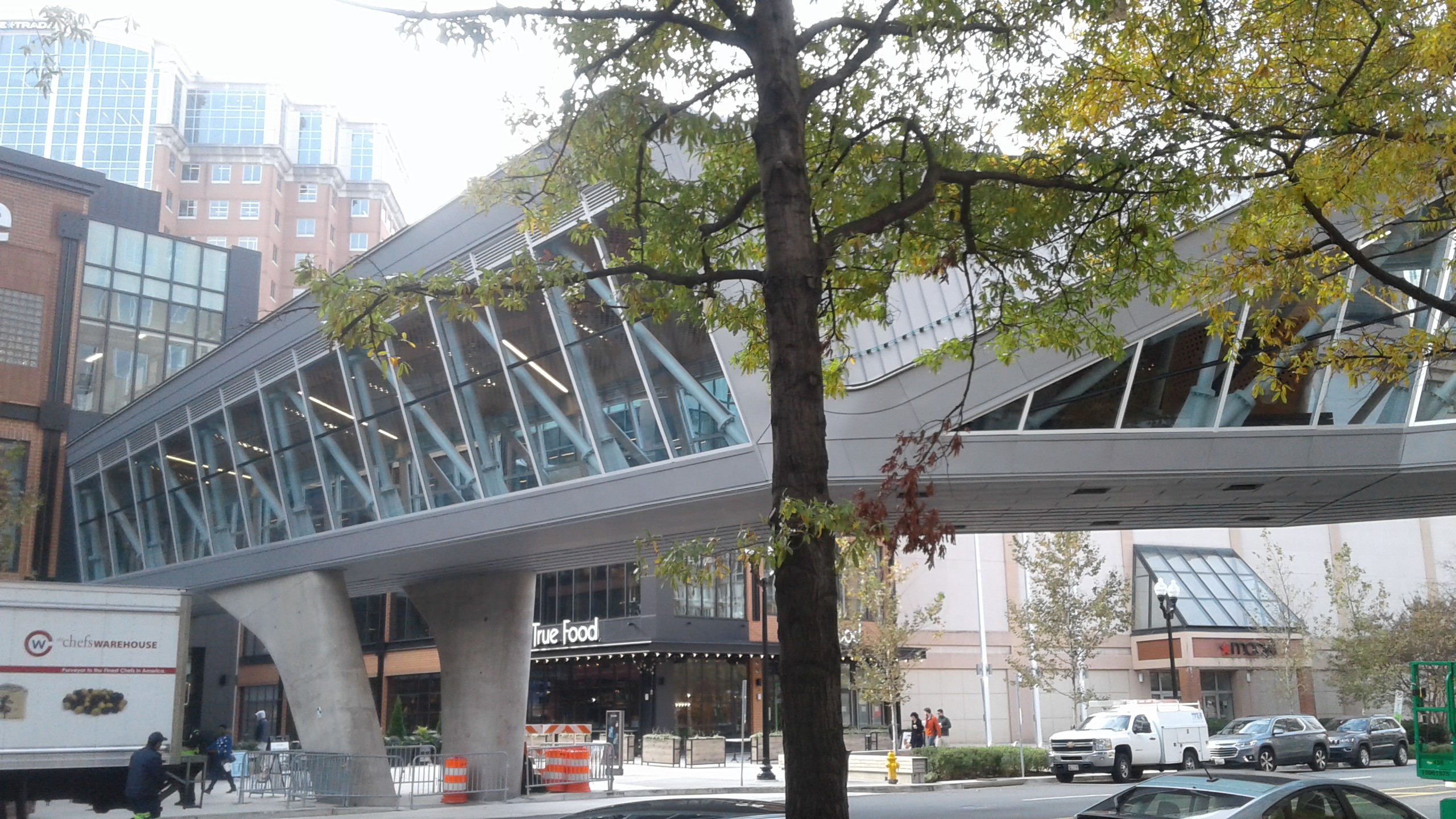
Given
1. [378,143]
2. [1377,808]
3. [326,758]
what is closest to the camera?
[1377,808]

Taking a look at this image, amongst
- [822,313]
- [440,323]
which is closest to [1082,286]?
[822,313]

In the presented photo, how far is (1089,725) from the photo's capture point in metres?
32.6

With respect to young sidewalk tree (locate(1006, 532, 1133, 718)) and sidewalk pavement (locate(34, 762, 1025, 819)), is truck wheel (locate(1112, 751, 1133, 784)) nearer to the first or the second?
sidewalk pavement (locate(34, 762, 1025, 819))

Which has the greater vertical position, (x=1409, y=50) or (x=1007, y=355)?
(x=1409, y=50)

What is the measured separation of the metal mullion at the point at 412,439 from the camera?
23906mm

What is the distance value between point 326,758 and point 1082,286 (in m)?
18.9

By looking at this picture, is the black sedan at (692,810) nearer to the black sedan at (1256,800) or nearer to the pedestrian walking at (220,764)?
the black sedan at (1256,800)

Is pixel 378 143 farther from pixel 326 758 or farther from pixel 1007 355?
pixel 1007 355

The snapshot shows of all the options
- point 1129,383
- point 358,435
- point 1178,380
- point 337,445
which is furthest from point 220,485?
point 1178,380

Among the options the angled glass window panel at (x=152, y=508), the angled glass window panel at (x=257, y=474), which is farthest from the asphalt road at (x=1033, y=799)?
the angled glass window panel at (x=152, y=508)

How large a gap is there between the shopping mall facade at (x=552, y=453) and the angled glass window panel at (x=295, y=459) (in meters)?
0.07

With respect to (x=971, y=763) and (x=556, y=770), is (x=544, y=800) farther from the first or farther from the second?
(x=971, y=763)

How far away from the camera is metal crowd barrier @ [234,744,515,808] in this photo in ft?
80.6

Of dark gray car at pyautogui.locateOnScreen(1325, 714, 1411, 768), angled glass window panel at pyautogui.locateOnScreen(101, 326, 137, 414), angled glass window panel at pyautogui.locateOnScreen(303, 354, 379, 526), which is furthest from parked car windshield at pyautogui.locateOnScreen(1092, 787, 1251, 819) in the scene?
angled glass window panel at pyautogui.locateOnScreen(101, 326, 137, 414)
